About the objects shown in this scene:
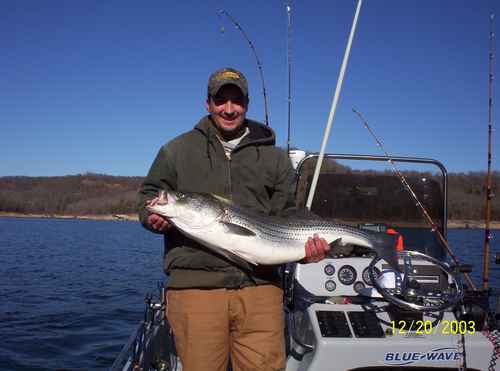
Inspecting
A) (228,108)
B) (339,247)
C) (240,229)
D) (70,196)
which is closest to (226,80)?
(228,108)

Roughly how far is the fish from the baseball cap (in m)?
0.80

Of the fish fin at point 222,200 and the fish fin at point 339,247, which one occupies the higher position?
the fish fin at point 222,200

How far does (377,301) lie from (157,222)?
249 cm

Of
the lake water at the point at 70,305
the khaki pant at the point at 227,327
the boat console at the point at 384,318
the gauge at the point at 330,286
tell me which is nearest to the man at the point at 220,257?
the khaki pant at the point at 227,327

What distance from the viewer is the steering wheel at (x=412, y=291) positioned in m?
4.03

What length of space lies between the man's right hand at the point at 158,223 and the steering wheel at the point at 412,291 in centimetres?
186

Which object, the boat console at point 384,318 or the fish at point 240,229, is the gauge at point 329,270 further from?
the fish at point 240,229

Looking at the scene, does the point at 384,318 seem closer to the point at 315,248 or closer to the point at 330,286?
the point at 330,286

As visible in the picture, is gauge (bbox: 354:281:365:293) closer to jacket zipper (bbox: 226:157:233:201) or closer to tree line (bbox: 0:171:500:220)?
jacket zipper (bbox: 226:157:233:201)

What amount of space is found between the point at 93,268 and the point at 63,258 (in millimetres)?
4328

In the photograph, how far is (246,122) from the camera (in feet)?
13.0

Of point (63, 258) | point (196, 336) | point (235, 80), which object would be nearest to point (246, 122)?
point (235, 80)

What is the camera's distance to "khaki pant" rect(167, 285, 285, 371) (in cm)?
335
